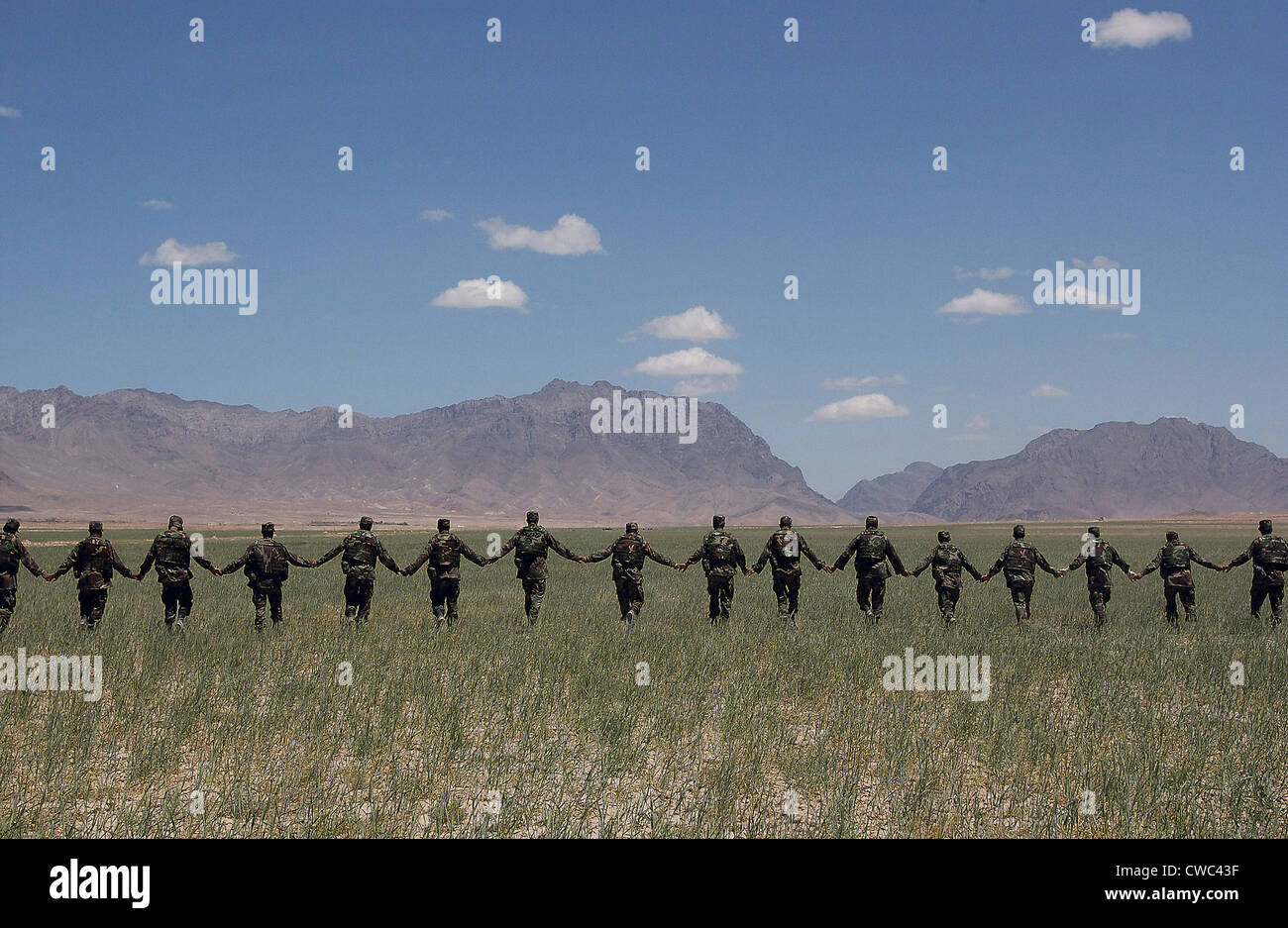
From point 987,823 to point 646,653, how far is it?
22.2 feet

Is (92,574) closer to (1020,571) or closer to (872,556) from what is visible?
(872,556)

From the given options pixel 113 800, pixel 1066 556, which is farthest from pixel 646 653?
pixel 1066 556

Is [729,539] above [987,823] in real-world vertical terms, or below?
above

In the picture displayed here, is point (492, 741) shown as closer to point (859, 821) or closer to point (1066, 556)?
point (859, 821)

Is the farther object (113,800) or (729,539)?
(729,539)

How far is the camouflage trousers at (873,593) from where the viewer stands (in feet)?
56.4

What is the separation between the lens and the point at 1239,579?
96.0ft

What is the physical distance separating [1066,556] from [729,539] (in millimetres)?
41693

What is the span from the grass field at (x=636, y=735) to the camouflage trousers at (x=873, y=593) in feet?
4.29

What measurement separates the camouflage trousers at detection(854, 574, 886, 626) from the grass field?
1.31m

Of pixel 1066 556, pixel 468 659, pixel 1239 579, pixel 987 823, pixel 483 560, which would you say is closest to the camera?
pixel 987 823

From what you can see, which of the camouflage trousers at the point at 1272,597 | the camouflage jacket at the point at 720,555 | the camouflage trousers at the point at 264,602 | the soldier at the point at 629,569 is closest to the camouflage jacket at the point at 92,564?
the camouflage trousers at the point at 264,602
